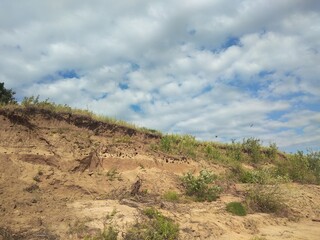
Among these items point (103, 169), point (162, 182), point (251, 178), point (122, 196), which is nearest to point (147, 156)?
point (162, 182)

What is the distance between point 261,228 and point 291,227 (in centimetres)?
135

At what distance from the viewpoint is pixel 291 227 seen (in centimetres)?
1184

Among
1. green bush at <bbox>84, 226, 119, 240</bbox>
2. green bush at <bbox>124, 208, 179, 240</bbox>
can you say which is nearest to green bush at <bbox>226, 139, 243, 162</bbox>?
green bush at <bbox>124, 208, 179, 240</bbox>

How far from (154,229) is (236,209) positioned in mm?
4197

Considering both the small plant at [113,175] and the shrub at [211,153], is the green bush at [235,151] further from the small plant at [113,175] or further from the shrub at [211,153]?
the small plant at [113,175]

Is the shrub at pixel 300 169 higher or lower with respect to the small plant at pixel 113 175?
higher

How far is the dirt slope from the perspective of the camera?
859cm

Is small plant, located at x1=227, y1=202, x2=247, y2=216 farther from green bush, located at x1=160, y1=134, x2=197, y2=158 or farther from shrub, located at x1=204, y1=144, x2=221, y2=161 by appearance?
shrub, located at x1=204, y1=144, x2=221, y2=161

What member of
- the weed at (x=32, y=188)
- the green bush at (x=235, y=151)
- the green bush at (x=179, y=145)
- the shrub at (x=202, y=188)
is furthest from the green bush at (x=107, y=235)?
the green bush at (x=235, y=151)

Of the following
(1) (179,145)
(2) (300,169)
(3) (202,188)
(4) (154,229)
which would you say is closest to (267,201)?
(3) (202,188)

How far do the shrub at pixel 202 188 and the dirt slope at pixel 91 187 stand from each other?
36 cm

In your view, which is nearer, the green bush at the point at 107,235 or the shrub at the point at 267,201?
the green bush at the point at 107,235

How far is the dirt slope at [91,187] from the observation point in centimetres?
859

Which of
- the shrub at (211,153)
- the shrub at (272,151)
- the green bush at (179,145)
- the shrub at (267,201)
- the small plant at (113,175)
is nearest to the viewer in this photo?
the small plant at (113,175)
